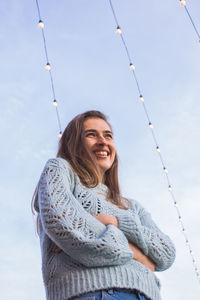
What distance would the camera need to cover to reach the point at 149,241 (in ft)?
3.83

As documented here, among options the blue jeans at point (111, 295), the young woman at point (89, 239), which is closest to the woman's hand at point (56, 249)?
the young woman at point (89, 239)

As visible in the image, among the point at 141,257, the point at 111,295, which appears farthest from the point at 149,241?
the point at 111,295

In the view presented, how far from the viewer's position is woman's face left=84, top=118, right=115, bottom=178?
4.73 feet

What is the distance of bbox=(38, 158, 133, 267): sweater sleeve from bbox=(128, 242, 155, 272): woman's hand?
6 centimetres

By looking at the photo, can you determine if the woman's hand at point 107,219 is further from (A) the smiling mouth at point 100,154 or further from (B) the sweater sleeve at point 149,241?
(A) the smiling mouth at point 100,154

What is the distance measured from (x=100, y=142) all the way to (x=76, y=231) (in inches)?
20.1

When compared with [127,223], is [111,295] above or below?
below

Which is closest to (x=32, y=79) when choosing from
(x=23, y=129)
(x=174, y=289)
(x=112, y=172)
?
(x=23, y=129)

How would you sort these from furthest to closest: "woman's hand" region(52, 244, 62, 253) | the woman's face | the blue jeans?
the woman's face → "woman's hand" region(52, 244, 62, 253) → the blue jeans

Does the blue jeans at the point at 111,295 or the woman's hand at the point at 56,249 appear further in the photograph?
the woman's hand at the point at 56,249

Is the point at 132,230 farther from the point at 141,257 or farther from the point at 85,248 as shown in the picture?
the point at 85,248

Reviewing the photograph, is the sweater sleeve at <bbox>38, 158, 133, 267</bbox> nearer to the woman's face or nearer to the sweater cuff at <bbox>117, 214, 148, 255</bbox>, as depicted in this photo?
the sweater cuff at <bbox>117, 214, 148, 255</bbox>

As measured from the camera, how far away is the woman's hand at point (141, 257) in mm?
1124

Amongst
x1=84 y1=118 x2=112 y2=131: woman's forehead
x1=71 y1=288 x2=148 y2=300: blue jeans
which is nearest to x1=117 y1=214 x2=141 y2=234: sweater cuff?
x1=71 y1=288 x2=148 y2=300: blue jeans
